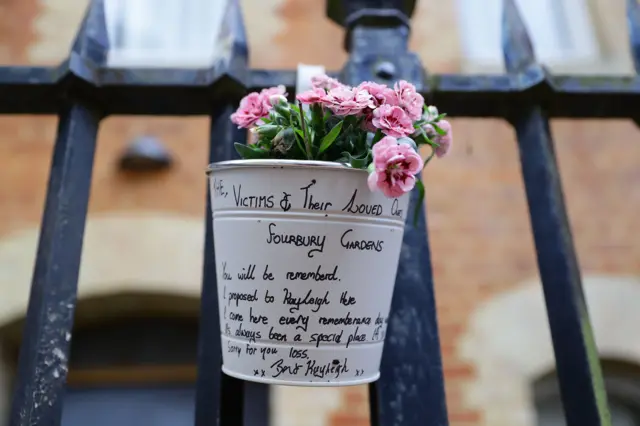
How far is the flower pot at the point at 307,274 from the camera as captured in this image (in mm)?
425

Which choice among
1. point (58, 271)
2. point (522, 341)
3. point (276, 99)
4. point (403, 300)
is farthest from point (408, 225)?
point (522, 341)

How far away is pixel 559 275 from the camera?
498 millimetres

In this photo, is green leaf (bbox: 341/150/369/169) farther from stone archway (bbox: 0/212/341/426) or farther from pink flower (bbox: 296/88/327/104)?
stone archway (bbox: 0/212/341/426)

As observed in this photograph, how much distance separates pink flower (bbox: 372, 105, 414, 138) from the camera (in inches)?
16.4

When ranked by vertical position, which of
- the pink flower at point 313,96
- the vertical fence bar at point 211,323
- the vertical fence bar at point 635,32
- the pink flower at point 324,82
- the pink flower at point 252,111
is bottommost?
the vertical fence bar at point 211,323

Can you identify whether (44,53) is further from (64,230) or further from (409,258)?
(409,258)

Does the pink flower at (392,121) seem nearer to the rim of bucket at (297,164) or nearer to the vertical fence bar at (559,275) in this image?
the rim of bucket at (297,164)

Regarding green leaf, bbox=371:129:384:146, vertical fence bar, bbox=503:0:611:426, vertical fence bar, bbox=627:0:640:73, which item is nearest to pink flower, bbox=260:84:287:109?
green leaf, bbox=371:129:384:146

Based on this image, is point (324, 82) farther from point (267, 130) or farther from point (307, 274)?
point (307, 274)

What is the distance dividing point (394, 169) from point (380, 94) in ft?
0.28

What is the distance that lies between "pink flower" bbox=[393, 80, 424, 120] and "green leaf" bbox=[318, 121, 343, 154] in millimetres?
→ 56

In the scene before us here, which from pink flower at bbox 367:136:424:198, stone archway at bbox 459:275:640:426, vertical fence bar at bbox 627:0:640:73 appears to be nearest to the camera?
pink flower at bbox 367:136:424:198

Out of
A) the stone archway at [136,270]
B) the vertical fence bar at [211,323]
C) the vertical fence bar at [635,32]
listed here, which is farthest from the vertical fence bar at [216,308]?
the stone archway at [136,270]

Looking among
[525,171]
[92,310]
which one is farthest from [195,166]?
[525,171]
